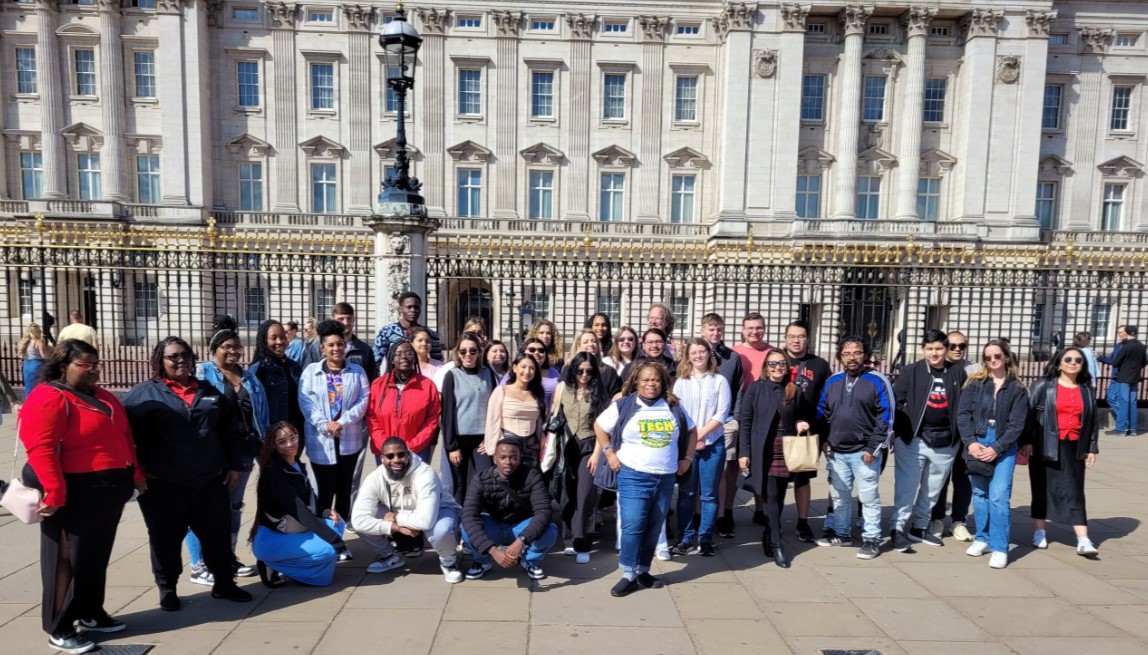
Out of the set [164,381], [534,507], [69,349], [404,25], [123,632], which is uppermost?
[404,25]

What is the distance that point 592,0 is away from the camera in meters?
26.2

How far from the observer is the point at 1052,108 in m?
27.7

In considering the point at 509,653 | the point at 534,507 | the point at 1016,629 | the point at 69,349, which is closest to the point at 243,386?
the point at 69,349

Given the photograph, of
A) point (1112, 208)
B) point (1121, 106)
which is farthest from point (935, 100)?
point (1112, 208)

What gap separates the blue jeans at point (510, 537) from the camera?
467 centimetres

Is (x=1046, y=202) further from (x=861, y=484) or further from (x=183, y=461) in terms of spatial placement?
(x=183, y=461)

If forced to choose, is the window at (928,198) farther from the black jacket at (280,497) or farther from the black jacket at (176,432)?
the black jacket at (176,432)

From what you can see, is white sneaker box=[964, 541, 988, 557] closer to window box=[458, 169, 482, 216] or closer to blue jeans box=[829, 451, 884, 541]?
blue jeans box=[829, 451, 884, 541]

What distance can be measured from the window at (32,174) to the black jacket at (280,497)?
2957cm

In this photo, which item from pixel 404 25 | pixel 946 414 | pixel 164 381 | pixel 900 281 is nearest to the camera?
pixel 164 381

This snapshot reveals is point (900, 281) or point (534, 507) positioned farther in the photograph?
point (900, 281)

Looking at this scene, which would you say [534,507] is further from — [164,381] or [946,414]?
[946,414]

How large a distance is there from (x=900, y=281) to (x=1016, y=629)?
9.15 m

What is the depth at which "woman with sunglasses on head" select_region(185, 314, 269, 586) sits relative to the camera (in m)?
4.32
